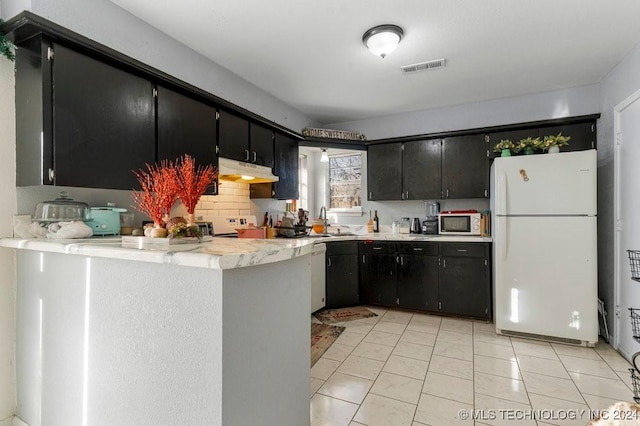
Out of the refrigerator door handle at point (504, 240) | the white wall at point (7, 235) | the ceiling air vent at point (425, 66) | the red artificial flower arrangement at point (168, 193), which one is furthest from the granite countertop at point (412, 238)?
the white wall at point (7, 235)

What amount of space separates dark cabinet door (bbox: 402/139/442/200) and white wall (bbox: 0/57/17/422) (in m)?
3.88

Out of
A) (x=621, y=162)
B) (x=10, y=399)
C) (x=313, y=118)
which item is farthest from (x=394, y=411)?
(x=313, y=118)

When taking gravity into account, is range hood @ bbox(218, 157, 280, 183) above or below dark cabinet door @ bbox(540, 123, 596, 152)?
below

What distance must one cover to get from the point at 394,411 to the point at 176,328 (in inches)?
59.8

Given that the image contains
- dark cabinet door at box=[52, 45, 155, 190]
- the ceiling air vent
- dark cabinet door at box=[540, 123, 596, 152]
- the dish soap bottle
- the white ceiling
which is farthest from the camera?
the dish soap bottle

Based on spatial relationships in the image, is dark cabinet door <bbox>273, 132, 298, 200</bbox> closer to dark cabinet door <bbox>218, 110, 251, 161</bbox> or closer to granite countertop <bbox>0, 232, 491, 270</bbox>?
dark cabinet door <bbox>218, 110, 251, 161</bbox>

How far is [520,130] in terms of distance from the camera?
3633 mm

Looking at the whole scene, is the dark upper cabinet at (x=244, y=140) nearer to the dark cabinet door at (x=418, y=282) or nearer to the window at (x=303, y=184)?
the window at (x=303, y=184)

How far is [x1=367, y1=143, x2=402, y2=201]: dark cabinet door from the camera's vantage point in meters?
4.28

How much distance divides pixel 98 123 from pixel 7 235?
33.2 inches

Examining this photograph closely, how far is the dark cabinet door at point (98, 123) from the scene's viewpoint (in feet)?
5.63

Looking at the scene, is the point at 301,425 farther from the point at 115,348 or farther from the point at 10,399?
the point at 10,399

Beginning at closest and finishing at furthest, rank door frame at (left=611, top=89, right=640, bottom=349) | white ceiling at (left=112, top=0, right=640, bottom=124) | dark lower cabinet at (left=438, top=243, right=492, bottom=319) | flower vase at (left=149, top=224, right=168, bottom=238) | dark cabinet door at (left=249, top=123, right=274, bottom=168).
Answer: flower vase at (left=149, top=224, right=168, bottom=238) < white ceiling at (left=112, top=0, right=640, bottom=124) < door frame at (left=611, top=89, right=640, bottom=349) < dark cabinet door at (left=249, top=123, right=274, bottom=168) < dark lower cabinet at (left=438, top=243, right=492, bottom=319)

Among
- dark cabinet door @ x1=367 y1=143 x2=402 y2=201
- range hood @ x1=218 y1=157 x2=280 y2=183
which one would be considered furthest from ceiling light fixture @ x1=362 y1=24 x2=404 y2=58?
dark cabinet door @ x1=367 y1=143 x2=402 y2=201
